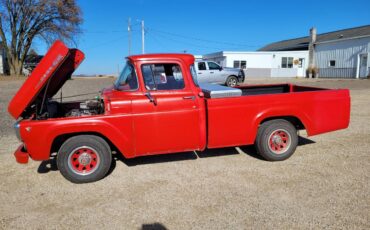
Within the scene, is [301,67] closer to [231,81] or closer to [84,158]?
[231,81]

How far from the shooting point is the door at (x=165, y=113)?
4703 millimetres

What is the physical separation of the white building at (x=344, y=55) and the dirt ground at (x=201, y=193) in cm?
3029

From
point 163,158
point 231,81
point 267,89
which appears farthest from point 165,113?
point 231,81

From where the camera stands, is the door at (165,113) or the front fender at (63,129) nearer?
the front fender at (63,129)

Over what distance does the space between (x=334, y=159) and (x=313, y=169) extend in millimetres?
765

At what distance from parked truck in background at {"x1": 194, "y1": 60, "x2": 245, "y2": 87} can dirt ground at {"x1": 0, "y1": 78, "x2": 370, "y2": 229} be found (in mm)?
13915

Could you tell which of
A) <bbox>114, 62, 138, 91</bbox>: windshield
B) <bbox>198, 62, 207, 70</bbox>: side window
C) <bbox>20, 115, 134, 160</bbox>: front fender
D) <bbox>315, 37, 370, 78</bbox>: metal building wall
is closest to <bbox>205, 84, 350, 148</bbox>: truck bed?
<bbox>114, 62, 138, 91</bbox>: windshield

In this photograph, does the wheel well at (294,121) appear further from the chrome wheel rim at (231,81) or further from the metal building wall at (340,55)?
the metal building wall at (340,55)

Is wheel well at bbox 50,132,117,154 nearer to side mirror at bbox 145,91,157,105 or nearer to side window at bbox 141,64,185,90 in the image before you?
side mirror at bbox 145,91,157,105

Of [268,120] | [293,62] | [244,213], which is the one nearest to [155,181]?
[244,213]

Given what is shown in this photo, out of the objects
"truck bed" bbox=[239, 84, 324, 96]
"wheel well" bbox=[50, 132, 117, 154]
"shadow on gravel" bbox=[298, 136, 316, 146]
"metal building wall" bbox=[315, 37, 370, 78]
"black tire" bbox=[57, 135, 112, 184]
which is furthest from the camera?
"metal building wall" bbox=[315, 37, 370, 78]

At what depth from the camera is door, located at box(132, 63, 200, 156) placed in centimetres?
470

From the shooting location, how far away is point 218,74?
1981 cm

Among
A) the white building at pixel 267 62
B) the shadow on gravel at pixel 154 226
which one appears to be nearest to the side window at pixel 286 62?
the white building at pixel 267 62
